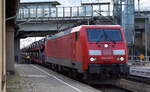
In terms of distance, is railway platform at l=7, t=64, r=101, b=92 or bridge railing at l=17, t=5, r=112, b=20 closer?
railway platform at l=7, t=64, r=101, b=92

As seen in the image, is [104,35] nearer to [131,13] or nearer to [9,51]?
[9,51]

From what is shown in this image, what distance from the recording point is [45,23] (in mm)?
54531

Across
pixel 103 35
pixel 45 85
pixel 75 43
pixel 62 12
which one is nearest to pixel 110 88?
pixel 103 35

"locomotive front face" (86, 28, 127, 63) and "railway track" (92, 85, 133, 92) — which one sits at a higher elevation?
"locomotive front face" (86, 28, 127, 63)

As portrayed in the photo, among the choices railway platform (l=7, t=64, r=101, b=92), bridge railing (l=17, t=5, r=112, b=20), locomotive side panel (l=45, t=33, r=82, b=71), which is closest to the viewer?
railway platform (l=7, t=64, r=101, b=92)

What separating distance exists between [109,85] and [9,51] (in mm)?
9231

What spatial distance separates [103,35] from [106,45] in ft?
2.04

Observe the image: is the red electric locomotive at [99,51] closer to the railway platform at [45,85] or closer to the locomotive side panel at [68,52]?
the locomotive side panel at [68,52]

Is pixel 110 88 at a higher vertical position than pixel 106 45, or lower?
lower

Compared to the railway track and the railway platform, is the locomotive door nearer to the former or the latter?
the railway platform

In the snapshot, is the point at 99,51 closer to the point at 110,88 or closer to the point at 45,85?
the point at 110,88

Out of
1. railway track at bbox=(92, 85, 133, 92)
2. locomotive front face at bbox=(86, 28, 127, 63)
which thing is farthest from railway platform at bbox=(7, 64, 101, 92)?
locomotive front face at bbox=(86, 28, 127, 63)

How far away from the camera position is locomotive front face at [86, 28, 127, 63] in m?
18.6

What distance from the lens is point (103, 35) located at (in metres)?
19.4
